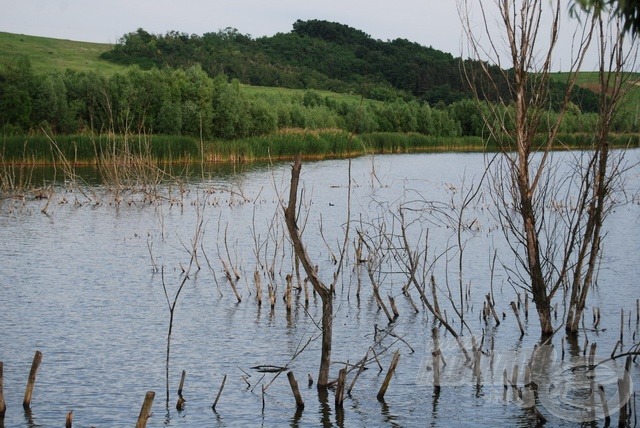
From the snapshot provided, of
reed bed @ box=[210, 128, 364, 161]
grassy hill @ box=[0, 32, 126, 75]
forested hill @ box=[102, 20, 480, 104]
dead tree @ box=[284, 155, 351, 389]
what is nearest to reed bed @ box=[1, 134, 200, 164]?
reed bed @ box=[210, 128, 364, 161]

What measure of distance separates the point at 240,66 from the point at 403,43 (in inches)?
1940

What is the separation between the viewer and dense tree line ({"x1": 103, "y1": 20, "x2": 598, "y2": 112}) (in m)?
121

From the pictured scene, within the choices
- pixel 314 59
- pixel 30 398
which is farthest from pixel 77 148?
pixel 314 59

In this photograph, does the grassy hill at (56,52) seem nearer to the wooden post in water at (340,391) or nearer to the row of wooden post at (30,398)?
the row of wooden post at (30,398)

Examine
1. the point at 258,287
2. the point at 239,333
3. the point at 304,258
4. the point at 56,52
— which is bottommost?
the point at 239,333

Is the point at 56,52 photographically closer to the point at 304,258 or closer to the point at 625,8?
the point at 304,258

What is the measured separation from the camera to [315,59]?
16050 cm

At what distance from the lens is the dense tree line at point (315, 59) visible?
12119 cm

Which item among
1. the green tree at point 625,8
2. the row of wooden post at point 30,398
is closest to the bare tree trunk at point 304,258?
the row of wooden post at point 30,398

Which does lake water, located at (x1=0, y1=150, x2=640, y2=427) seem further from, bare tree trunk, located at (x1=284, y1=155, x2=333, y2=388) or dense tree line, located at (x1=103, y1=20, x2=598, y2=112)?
dense tree line, located at (x1=103, y1=20, x2=598, y2=112)

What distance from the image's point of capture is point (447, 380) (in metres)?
12.5

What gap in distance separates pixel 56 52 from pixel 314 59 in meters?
62.2

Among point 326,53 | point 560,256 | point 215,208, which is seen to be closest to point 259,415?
point 560,256

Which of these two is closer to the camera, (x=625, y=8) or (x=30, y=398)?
(x=625, y=8)
